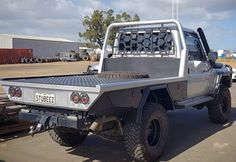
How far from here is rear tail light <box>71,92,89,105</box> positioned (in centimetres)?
432

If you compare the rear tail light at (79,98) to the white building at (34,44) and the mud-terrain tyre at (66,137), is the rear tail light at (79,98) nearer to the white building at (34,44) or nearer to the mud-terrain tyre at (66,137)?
the mud-terrain tyre at (66,137)

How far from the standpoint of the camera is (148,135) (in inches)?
211

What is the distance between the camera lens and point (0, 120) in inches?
268

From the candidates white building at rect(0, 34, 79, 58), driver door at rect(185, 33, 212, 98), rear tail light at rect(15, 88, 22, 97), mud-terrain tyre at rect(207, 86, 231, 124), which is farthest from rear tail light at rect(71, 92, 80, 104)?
white building at rect(0, 34, 79, 58)

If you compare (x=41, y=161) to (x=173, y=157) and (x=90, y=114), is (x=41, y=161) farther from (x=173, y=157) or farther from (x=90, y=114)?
(x=173, y=157)

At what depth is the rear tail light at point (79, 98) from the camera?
170 inches

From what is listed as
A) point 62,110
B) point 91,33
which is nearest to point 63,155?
point 62,110

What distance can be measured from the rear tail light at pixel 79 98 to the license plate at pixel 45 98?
36 centimetres

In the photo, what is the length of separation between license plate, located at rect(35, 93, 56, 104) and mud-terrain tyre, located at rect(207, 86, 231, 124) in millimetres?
4454

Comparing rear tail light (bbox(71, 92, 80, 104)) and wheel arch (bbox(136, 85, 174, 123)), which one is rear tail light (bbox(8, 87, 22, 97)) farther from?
wheel arch (bbox(136, 85, 174, 123))

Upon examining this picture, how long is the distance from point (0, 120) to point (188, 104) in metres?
3.57

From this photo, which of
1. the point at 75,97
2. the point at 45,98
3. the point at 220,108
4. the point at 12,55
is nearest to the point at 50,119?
the point at 45,98

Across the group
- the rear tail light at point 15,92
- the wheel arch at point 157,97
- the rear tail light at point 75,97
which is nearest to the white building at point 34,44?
the wheel arch at point 157,97

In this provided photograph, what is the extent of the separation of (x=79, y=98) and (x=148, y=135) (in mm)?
1488
